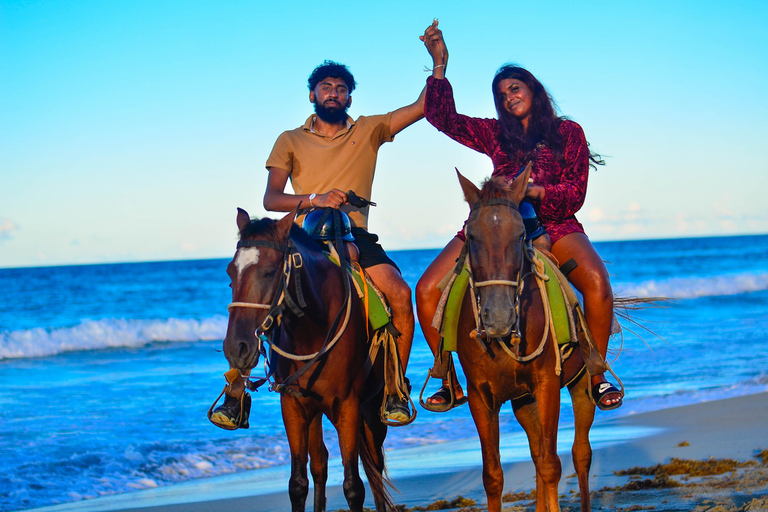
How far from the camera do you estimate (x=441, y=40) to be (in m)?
4.86

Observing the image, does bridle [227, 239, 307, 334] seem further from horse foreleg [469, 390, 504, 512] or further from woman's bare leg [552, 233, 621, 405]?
woman's bare leg [552, 233, 621, 405]

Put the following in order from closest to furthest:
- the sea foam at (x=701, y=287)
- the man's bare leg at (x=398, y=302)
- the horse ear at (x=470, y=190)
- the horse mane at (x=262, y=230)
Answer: the horse mane at (x=262, y=230), the horse ear at (x=470, y=190), the man's bare leg at (x=398, y=302), the sea foam at (x=701, y=287)

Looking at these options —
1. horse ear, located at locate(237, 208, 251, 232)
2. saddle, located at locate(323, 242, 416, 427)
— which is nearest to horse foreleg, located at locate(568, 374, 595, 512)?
saddle, located at locate(323, 242, 416, 427)

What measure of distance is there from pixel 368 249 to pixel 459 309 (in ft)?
2.99

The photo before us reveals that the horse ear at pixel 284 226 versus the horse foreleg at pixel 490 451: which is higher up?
the horse ear at pixel 284 226

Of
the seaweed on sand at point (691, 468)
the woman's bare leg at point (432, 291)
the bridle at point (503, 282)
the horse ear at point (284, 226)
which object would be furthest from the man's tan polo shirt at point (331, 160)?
the seaweed on sand at point (691, 468)

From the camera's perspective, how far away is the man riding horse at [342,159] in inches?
185

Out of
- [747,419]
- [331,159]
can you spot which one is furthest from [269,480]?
[747,419]

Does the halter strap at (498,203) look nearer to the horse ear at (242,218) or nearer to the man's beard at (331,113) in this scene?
the horse ear at (242,218)

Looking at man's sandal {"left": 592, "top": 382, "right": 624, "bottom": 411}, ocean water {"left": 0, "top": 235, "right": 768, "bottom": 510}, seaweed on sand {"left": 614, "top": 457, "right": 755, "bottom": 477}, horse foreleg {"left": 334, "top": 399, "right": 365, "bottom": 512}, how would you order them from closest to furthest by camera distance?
horse foreleg {"left": 334, "top": 399, "right": 365, "bottom": 512} < man's sandal {"left": 592, "top": 382, "right": 624, "bottom": 411} < seaweed on sand {"left": 614, "top": 457, "right": 755, "bottom": 477} < ocean water {"left": 0, "top": 235, "right": 768, "bottom": 510}

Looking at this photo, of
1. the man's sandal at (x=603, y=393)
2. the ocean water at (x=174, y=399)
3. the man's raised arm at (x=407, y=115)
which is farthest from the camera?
the ocean water at (x=174, y=399)

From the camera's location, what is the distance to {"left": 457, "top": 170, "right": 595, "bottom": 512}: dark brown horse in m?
3.43

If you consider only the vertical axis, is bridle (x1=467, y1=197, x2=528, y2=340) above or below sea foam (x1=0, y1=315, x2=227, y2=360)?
above

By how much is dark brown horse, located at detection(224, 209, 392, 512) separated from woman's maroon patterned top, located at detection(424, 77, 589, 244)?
1314 millimetres
